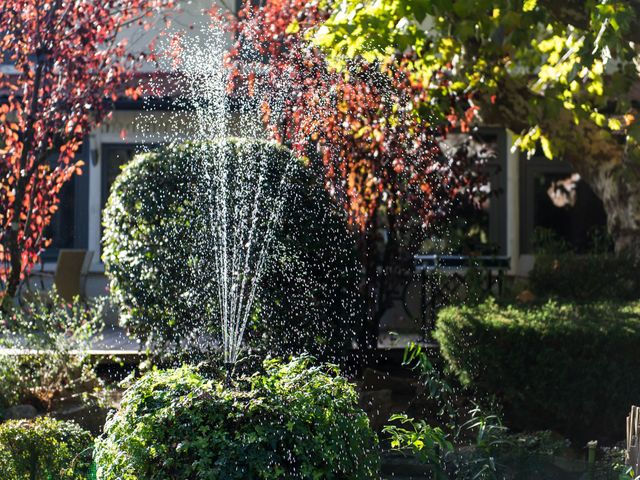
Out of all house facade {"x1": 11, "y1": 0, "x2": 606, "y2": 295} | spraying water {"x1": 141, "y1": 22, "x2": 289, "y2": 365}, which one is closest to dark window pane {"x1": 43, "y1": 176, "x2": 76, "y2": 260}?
house facade {"x1": 11, "y1": 0, "x2": 606, "y2": 295}

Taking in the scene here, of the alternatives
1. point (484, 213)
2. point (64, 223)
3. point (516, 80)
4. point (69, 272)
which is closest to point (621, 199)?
point (516, 80)

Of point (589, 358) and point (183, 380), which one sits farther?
point (589, 358)

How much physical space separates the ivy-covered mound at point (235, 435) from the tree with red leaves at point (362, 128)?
4.22 m

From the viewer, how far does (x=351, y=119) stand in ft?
28.6

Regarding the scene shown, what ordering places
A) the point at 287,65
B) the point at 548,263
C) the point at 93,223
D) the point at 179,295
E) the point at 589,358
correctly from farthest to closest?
1. the point at 93,223
2. the point at 548,263
3. the point at 287,65
4. the point at 179,295
5. the point at 589,358

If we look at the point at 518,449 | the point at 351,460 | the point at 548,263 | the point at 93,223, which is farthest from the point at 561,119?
the point at 93,223

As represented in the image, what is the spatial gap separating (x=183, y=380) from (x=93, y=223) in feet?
36.0

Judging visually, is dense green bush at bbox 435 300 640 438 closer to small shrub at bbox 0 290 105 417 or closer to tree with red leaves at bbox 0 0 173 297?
small shrub at bbox 0 290 105 417

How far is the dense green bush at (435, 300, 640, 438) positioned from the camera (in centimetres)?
622

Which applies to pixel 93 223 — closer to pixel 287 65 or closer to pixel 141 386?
pixel 287 65

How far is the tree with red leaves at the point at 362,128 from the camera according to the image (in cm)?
868

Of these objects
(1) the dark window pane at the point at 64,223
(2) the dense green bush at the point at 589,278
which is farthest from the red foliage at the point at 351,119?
(1) the dark window pane at the point at 64,223

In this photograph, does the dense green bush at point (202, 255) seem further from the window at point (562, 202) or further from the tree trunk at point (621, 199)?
the window at point (562, 202)

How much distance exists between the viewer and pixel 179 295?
22.7 feet
